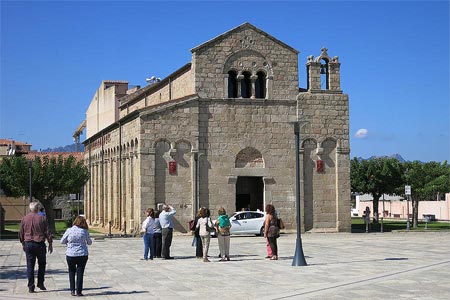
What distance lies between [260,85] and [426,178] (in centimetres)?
1757

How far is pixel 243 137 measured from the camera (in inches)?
1407

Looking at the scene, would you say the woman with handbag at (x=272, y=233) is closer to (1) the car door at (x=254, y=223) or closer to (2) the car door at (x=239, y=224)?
(2) the car door at (x=239, y=224)

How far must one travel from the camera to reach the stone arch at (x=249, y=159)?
3578 centimetres

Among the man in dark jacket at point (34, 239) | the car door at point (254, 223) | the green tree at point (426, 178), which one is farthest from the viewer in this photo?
the green tree at point (426, 178)

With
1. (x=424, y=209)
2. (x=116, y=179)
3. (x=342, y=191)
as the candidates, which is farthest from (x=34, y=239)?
(x=424, y=209)

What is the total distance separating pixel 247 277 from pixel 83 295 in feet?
14.7

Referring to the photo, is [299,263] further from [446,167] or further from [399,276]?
[446,167]

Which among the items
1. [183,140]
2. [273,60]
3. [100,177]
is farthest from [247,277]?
[100,177]

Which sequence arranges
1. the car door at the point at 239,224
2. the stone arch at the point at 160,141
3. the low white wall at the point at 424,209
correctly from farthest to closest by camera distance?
the low white wall at the point at 424,209
the stone arch at the point at 160,141
the car door at the point at 239,224

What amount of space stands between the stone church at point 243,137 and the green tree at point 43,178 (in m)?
3.84

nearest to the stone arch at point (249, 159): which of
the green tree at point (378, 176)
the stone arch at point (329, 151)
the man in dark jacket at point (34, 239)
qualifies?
the stone arch at point (329, 151)

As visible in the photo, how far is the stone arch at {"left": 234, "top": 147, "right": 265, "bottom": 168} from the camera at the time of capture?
35781 millimetres

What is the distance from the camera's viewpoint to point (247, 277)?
16.1 meters

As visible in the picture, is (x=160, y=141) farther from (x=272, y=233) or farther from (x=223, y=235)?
(x=272, y=233)
